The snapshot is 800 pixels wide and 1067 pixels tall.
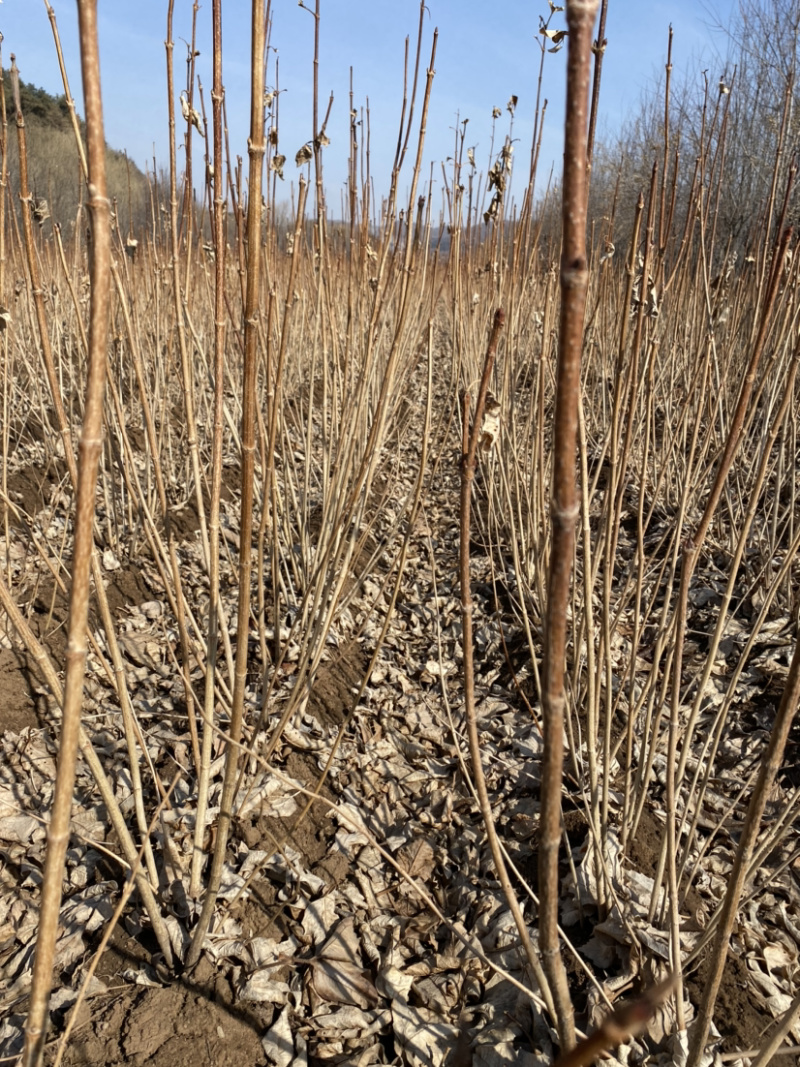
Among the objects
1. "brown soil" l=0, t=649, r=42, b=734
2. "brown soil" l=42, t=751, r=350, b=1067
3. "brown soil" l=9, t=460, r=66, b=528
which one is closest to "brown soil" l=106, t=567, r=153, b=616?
"brown soil" l=0, t=649, r=42, b=734

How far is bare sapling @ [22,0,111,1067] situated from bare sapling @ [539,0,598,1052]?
1.04ft

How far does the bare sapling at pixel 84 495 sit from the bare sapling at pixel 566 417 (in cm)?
32

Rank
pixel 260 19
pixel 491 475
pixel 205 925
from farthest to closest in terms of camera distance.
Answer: pixel 491 475
pixel 205 925
pixel 260 19

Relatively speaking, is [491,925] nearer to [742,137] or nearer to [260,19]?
[260,19]

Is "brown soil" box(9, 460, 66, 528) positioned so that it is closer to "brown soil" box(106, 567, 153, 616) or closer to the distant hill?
"brown soil" box(106, 567, 153, 616)

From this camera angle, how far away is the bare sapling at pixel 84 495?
0.49 meters

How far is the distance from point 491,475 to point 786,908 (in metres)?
1.51

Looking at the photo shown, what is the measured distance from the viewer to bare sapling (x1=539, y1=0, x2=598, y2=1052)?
0.41 meters

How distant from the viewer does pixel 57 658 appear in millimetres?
1928

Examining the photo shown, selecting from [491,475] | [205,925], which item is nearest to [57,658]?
[205,925]

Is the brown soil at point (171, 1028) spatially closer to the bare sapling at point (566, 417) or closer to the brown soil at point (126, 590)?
the bare sapling at point (566, 417)

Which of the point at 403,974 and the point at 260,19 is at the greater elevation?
the point at 260,19

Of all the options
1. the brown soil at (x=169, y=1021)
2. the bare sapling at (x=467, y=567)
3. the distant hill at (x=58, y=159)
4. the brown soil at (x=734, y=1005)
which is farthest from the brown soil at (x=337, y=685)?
the distant hill at (x=58, y=159)

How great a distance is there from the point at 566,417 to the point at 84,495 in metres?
0.36
